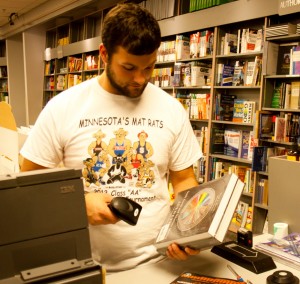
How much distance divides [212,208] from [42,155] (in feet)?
1.99

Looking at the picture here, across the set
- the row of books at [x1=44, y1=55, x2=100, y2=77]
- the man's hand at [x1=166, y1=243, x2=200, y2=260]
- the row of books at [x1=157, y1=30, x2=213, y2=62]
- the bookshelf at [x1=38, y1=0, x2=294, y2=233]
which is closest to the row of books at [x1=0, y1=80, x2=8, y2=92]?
the row of books at [x1=44, y1=55, x2=100, y2=77]

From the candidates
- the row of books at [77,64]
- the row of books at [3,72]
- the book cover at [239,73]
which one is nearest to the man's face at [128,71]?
the book cover at [239,73]

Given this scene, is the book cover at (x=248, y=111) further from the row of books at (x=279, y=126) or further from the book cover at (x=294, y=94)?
Answer: the book cover at (x=294, y=94)

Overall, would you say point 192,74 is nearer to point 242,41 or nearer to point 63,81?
point 242,41

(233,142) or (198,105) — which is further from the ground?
(198,105)

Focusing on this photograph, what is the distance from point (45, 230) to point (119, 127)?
688mm

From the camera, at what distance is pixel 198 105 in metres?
4.45

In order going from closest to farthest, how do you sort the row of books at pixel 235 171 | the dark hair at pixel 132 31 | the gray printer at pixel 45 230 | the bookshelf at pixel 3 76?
the gray printer at pixel 45 230, the dark hair at pixel 132 31, the row of books at pixel 235 171, the bookshelf at pixel 3 76

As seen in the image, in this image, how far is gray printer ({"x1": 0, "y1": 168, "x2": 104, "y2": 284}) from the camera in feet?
2.16

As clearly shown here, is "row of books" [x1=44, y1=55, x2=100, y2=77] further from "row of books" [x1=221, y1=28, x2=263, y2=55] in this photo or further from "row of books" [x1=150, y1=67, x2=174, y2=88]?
"row of books" [x1=221, y1=28, x2=263, y2=55]

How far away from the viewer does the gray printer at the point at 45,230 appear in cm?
66

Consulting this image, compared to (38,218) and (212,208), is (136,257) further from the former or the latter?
(38,218)

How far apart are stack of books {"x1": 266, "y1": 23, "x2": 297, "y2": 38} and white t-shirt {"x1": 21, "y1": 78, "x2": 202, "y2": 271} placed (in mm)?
2477

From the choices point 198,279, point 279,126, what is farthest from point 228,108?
point 198,279
